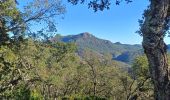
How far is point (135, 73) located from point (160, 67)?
5099 cm

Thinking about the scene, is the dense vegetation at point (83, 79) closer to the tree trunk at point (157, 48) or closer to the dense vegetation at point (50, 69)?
the dense vegetation at point (50, 69)

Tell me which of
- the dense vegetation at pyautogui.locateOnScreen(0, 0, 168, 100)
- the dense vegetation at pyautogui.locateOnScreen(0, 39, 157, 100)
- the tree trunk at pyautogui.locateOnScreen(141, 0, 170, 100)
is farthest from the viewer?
the dense vegetation at pyautogui.locateOnScreen(0, 39, 157, 100)

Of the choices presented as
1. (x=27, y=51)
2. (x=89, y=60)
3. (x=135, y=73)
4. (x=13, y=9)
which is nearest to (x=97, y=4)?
(x=13, y=9)

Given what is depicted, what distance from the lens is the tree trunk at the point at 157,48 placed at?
809 cm

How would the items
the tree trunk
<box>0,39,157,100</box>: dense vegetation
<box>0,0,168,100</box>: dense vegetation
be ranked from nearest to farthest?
the tree trunk < <box>0,0,168,100</box>: dense vegetation < <box>0,39,157,100</box>: dense vegetation

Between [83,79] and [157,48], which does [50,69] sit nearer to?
[83,79]

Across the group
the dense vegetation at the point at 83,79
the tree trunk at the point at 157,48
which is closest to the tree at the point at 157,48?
the tree trunk at the point at 157,48

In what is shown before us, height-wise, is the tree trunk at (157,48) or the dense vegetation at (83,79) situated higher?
the tree trunk at (157,48)

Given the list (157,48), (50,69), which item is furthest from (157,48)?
(50,69)

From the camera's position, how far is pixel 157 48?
827cm

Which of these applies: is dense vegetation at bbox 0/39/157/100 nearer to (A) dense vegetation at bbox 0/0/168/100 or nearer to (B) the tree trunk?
(A) dense vegetation at bbox 0/0/168/100

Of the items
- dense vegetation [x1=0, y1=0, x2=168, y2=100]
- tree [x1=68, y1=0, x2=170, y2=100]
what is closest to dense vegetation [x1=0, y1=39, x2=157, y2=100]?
dense vegetation [x1=0, y1=0, x2=168, y2=100]

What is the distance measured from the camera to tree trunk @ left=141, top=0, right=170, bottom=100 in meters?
8.09

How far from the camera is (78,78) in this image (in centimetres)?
7638
